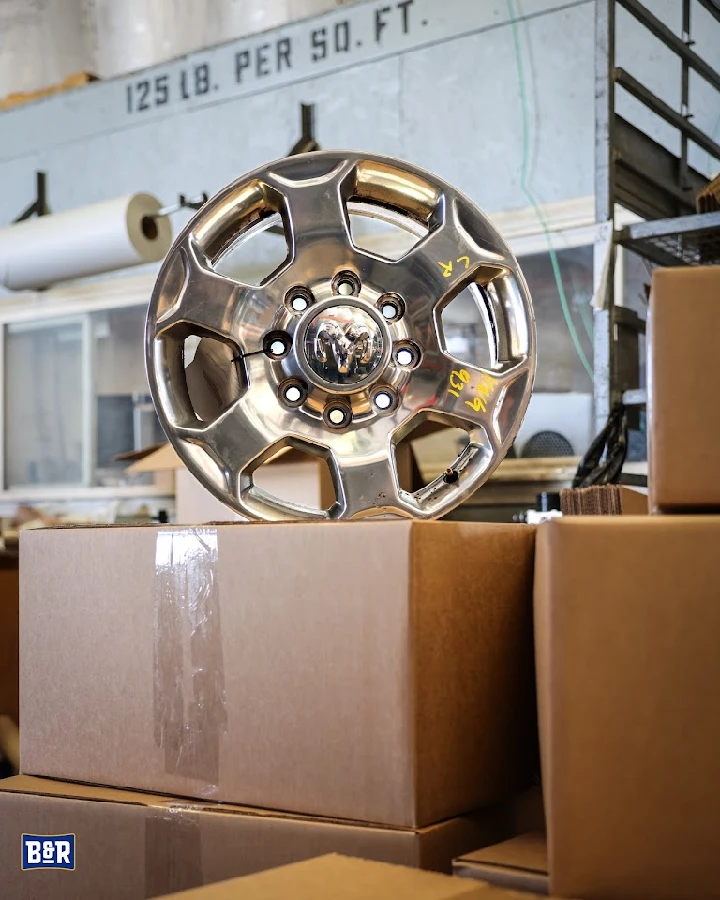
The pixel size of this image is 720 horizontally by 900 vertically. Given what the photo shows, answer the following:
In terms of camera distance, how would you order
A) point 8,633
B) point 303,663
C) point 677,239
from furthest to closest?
1. point 8,633
2. point 677,239
3. point 303,663

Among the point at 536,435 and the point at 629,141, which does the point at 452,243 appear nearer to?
the point at 629,141

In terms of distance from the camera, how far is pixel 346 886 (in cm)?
69

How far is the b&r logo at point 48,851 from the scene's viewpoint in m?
0.95

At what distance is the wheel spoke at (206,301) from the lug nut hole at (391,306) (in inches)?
5.2

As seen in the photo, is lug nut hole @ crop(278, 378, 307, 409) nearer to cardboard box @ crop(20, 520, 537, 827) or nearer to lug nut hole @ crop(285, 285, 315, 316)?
lug nut hole @ crop(285, 285, 315, 316)

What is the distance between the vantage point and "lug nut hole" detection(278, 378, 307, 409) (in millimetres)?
1138

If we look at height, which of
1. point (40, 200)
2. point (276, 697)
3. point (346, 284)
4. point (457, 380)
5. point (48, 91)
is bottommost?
point (276, 697)

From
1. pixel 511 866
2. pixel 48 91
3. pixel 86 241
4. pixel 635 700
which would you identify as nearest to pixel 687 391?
pixel 635 700

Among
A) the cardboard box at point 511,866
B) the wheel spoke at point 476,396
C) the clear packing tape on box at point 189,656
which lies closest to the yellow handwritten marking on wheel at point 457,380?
the wheel spoke at point 476,396

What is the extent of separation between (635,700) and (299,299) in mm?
589

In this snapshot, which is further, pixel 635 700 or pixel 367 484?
pixel 367 484

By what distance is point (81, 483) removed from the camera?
12.8 ft

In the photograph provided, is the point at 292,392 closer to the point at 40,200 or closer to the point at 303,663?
the point at 303,663

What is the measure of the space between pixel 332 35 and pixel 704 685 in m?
2.88
